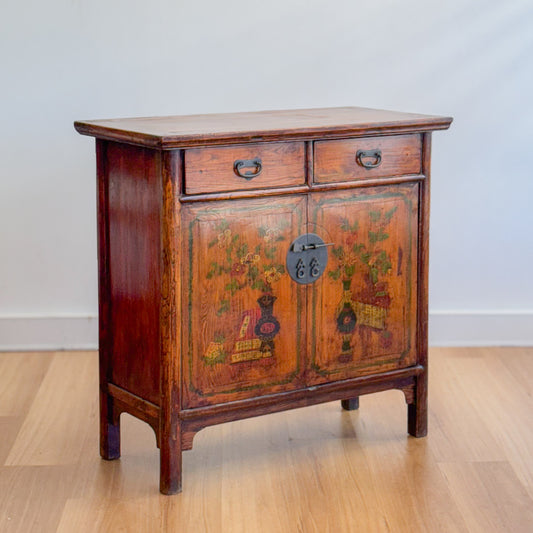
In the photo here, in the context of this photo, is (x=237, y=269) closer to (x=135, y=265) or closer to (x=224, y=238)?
(x=224, y=238)

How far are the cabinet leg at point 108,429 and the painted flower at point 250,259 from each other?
1.95ft

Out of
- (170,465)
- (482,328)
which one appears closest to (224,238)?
(170,465)

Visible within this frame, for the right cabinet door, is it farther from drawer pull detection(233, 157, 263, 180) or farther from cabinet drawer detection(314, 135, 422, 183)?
drawer pull detection(233, 157, 263, 180)

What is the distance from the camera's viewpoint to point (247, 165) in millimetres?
2705

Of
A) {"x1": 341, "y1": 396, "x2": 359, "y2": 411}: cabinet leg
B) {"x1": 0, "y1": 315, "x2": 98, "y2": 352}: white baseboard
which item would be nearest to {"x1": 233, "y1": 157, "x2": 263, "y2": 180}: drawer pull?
{"x1": 341, "y1": 396, "x2": 359, "y2": 411}: cabinet leg

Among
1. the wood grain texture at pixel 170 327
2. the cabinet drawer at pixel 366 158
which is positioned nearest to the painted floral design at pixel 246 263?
the wood grain texture at pixel 170 327

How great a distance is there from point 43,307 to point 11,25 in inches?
42.1

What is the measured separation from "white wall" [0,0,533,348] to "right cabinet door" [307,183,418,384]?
1.02 m

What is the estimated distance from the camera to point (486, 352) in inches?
159

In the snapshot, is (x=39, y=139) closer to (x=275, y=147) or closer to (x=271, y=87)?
(x=271, y=87)

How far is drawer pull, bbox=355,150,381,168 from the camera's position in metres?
2.90

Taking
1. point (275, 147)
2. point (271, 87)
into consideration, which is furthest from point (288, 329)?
point (271, 87)

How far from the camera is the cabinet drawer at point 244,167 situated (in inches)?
103

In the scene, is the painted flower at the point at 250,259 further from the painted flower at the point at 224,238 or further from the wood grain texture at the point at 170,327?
the wood grain texture at the point at 170,327
